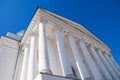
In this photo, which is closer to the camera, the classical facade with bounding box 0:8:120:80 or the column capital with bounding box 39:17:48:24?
the classical facade with bounding box 0:8:120:80

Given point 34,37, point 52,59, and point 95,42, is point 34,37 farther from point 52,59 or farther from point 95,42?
point 95,42

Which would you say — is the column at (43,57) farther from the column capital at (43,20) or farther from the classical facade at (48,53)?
the column capital at (43,20)

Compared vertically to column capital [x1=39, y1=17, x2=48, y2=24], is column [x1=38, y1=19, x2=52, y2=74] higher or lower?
lower

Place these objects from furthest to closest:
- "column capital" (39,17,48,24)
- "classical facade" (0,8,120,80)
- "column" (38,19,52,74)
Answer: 1. "column capital" (39,17,48,24)
2. "classical facade" (0,8,120,80)
3. "column" (38,19,52,74)

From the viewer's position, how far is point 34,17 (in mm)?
12539

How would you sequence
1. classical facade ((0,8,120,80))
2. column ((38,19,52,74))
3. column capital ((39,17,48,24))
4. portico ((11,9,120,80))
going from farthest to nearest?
column capital ((39,17,48,24)), classical facade ((0,8,120,80)), portico ((11,9,120,80)), column ((38,19,52,74))

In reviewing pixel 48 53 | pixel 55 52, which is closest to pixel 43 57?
pixel 48 53

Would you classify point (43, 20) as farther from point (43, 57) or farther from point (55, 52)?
point (43, 57)

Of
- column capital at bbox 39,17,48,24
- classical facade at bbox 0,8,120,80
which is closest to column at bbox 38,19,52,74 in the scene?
classical facade at bbox 0,8,120,80

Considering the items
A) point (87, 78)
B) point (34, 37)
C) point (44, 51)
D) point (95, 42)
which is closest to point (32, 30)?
point (34, 37)

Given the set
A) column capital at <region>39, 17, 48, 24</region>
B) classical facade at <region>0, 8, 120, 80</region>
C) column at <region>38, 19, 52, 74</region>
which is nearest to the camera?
column at <region>38, 19, 52, 74</region>

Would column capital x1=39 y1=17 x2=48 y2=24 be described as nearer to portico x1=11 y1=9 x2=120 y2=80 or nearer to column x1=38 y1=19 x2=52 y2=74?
portico x1=11 y1=9 x2=120 y2=80

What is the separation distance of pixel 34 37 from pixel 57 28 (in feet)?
8.26

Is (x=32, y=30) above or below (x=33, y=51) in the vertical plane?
above
